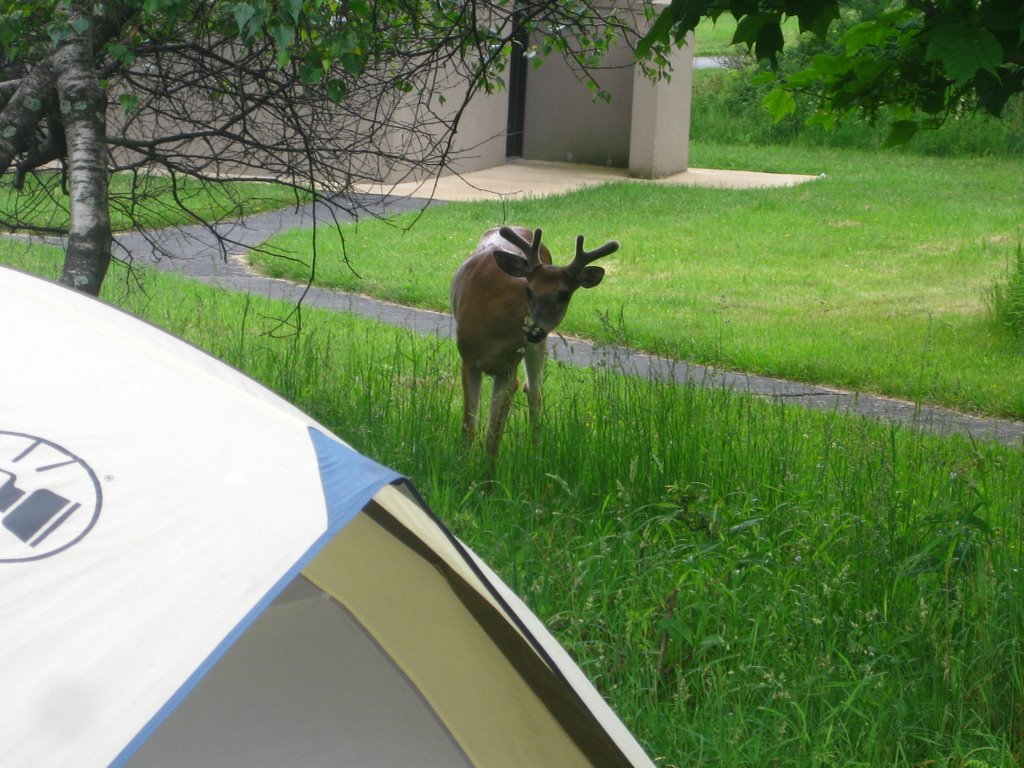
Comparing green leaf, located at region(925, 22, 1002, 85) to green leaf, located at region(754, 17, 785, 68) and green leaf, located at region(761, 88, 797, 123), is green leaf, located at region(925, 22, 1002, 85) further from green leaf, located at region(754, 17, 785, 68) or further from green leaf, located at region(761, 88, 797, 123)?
green leaf, located at region(761, 88, 797, 123)

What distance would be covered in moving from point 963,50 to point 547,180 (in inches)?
663

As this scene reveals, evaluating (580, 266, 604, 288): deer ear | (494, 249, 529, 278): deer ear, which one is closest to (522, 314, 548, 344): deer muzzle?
(494, 249, 529, 278): deer ear

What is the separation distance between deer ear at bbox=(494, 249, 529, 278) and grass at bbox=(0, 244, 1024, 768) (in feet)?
2.06

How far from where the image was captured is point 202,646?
81.1 inches

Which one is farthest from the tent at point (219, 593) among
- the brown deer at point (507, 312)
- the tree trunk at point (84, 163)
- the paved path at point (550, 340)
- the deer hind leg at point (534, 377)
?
the deer hind leg at point (534, 377)

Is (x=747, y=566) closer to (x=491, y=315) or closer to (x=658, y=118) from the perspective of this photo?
(x=491, y=315)

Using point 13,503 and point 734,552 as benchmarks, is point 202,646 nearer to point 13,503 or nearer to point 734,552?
point 13,503

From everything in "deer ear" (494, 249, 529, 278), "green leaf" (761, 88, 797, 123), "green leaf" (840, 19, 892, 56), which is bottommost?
"deer ear" (494, 249, 529, 278)

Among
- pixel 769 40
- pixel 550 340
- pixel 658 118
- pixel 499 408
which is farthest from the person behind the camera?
pixel 658 118

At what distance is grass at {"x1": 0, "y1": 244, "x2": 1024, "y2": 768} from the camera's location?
3.46m

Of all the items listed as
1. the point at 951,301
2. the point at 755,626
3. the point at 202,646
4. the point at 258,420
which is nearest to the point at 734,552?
the point at 755,626

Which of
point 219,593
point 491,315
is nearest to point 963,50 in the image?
point 219,593

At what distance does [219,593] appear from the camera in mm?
2131

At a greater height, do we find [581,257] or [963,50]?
[963,50]
